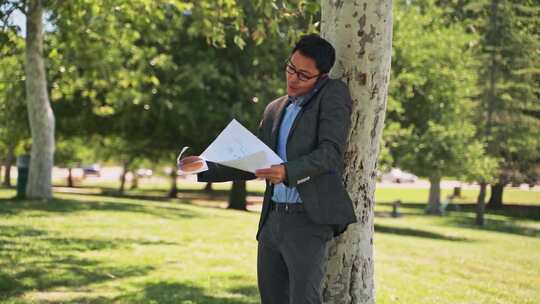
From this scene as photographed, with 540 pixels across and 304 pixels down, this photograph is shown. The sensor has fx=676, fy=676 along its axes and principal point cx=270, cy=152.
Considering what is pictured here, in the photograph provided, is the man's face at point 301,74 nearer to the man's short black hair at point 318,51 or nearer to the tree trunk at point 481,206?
the man's short black hair at point 318,51

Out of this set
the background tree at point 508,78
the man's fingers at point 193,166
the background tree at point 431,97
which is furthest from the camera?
the background tree at point 508,78

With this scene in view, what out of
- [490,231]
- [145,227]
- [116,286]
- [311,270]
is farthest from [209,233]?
[490,231]

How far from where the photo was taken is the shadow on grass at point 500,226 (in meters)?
28.5

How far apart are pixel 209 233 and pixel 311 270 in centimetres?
1049

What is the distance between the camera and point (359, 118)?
4.36 metres

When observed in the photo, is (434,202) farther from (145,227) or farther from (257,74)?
(145,227)

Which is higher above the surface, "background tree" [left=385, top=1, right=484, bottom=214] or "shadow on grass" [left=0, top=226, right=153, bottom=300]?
"background tree" [left=385, top=1, right=484, bottom=214]

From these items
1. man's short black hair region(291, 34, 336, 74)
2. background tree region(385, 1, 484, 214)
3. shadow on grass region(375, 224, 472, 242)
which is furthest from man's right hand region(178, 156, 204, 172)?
shadow on grass region(375, 224, 472, 242)

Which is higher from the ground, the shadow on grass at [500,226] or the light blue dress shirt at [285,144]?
the light blue dress shirt at [285,144]

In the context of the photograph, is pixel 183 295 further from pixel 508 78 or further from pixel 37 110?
pixel 508 78

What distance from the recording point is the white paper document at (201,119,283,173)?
11.5 ft

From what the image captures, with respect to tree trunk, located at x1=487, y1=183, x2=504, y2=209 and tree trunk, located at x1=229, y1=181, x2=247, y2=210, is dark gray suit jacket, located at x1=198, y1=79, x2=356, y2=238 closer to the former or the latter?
tree trunk, located at x1=229, y1=181, x2=247, y2=210

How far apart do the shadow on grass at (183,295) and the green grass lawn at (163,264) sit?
1 centimetres

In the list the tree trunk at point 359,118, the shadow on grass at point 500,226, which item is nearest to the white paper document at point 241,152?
the tree trunk at point 359,118
